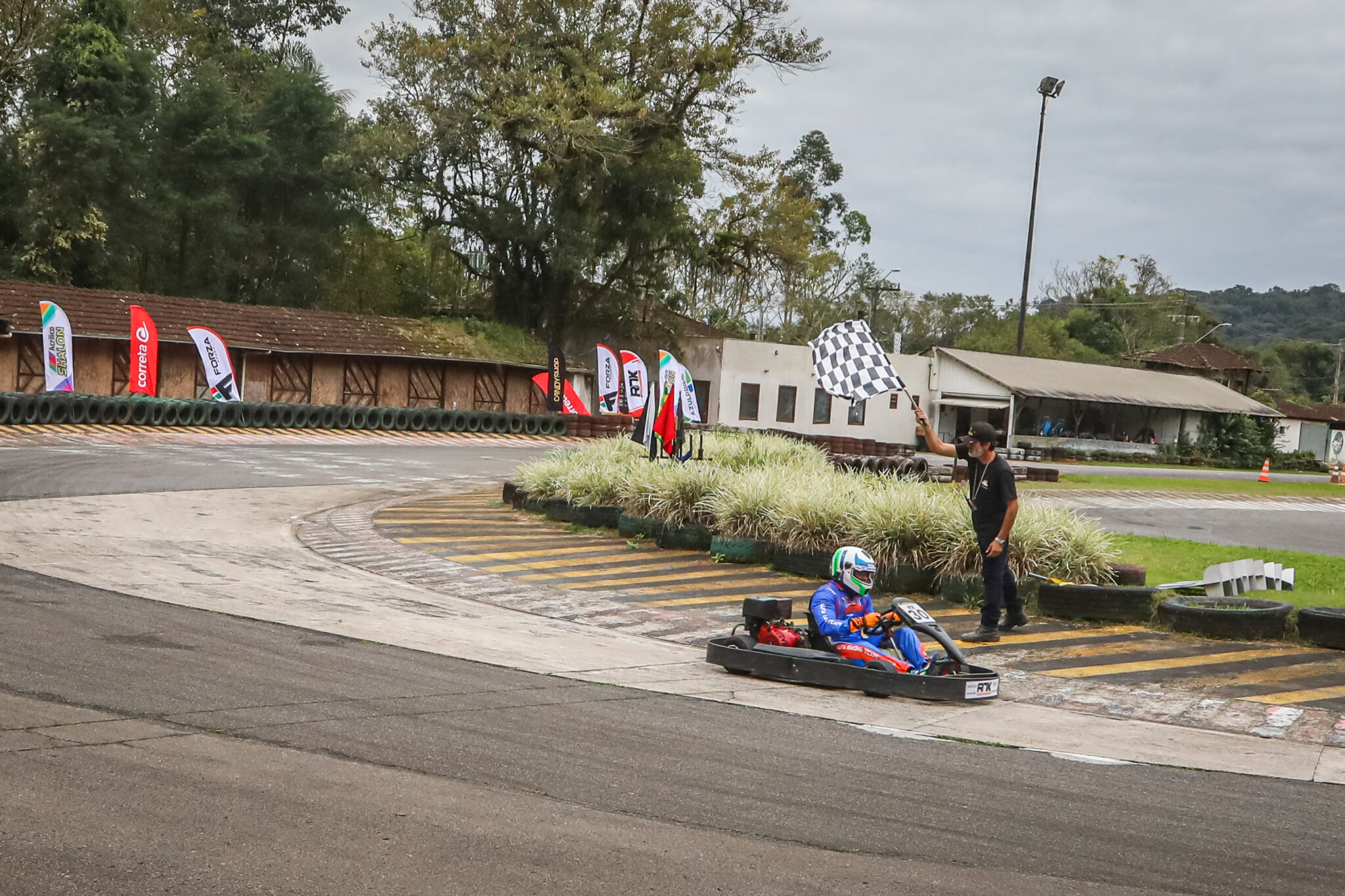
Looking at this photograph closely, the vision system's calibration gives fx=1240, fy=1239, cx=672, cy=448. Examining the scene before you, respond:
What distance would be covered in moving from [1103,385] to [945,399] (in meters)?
8.17

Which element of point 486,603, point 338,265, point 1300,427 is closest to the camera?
point 486,603

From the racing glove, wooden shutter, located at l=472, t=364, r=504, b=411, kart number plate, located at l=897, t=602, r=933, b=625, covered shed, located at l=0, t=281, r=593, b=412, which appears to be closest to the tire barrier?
covered shed, located at l=0, t=281, r=593, b=412

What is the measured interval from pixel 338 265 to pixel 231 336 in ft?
48.1

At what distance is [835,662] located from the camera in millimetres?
8172

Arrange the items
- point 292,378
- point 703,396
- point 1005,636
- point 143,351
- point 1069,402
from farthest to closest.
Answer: point 1069,402 → point 703,396 → point 292,378 → point 143,351 → point 1005,636

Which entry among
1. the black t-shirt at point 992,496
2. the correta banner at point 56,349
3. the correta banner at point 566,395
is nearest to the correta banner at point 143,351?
the correta banner at point 56,349

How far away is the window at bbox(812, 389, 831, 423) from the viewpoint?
48188 millimetres

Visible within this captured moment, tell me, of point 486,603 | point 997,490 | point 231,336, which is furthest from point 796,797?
point 231,336

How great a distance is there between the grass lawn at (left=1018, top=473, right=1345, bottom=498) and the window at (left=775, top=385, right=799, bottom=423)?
14341 mm

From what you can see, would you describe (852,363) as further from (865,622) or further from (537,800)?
(537,800)

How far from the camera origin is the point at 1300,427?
64.7 metres

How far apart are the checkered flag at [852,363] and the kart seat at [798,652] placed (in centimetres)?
673

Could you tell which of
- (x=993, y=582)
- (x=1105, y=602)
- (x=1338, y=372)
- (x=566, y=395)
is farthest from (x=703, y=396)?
(x=1338, y=372)

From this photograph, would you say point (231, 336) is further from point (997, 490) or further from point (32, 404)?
point (997, 490)
